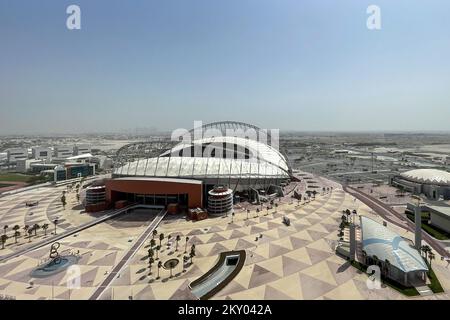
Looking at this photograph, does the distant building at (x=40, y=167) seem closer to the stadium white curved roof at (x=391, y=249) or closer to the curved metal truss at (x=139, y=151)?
the curved metal truss at (x=139, y=151)

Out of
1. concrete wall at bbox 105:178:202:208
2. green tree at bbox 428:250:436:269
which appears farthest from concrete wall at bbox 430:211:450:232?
concrete wall at bbox 105:178:202:208

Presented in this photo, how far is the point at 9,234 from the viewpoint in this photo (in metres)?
44.8

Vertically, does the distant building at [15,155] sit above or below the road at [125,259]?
above

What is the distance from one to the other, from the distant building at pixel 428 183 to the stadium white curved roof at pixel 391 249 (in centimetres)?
4831

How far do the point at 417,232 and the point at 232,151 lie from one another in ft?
171

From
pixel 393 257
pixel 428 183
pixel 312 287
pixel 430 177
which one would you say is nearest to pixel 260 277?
pixel 312 287

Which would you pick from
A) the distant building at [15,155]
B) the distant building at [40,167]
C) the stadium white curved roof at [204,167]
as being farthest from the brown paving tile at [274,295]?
the distant building at [15,155]

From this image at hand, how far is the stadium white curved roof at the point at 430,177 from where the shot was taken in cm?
6956

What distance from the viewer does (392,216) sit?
5372 centimetres

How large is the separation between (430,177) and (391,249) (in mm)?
56603

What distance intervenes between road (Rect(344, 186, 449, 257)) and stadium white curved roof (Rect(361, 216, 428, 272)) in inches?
385

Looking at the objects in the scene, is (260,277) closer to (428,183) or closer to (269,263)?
(269,263)

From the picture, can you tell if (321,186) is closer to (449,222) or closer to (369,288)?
(449,222)
